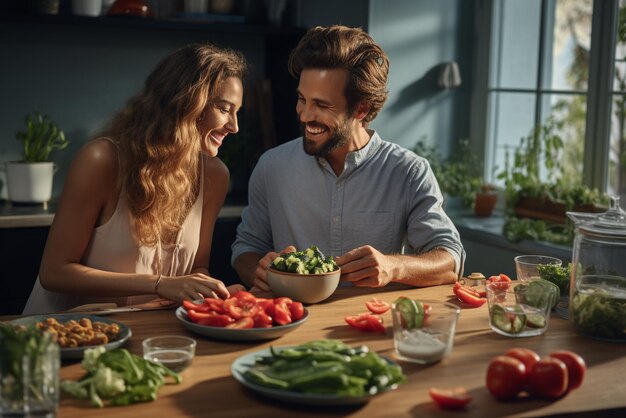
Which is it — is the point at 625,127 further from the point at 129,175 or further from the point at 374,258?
the point at 129,175

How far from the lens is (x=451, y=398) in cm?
141

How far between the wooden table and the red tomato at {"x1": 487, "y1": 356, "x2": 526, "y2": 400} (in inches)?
0.7

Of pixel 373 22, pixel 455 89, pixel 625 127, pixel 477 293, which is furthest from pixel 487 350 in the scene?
pixel 455 89

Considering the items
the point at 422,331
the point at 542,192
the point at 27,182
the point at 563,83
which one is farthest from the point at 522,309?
the point at 27,182

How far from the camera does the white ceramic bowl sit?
6.70 ft

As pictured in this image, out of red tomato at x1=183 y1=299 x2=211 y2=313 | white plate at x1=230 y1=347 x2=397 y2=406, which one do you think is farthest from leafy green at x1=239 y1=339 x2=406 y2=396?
red tomato at x1=183 y1=299 x2=211 y2=313

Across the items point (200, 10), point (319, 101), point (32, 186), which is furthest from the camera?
point (200, 10)

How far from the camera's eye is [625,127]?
3598mm

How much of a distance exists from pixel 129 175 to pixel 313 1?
7.14 feet

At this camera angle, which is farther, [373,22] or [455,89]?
[455,89]

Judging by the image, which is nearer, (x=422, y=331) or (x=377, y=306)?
(x=422, y=331)

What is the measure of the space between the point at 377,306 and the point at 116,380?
2.57ft

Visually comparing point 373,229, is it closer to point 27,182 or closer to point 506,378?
point 506,378

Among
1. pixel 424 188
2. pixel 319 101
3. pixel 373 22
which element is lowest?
pixel 424 188
